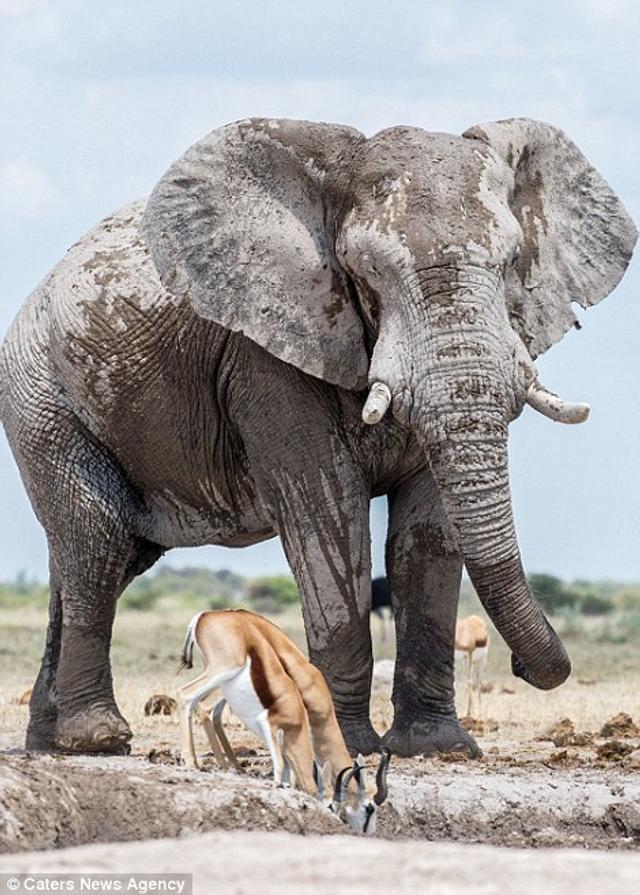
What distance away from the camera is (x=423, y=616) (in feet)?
40.1

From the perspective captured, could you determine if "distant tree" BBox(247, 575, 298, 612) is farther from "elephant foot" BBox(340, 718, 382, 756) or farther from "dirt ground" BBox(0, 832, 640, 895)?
"dirt ground" BBox(0, 832, 640, 895)

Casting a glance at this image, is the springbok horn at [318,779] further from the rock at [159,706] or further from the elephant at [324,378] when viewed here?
the rock at [159,706]

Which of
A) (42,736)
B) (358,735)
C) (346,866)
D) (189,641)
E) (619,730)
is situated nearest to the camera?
(346,866)

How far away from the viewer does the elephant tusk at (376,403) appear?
10.2m

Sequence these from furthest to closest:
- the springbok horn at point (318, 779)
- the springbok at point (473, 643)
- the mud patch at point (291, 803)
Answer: the springbok at point (473, 643) → the springbok horn at point (318, 779) → the mud patch at point (291, 803)

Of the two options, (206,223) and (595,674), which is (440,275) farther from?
(595,674)

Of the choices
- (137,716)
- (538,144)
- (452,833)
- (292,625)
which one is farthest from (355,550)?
(292,625)

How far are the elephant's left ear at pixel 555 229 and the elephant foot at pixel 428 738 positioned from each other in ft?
7.63

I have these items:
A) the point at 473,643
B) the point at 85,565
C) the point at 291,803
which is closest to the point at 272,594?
the point at 473,643

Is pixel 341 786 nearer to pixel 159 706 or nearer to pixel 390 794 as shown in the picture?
pixel 390 794

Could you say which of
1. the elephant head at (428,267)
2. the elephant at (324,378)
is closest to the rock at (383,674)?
the elephant at (324,378)

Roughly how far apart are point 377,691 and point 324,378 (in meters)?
9.71

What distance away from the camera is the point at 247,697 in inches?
400

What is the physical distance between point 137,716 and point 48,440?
3863 millimetres
